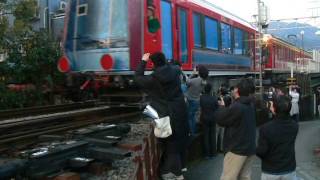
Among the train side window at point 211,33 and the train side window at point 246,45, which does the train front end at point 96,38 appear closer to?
the train side window at point 211,33

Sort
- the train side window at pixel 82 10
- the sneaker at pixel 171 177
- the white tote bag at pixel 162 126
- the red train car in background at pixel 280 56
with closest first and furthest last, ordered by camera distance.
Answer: the white tote bag at pixel 162 126 < the sneaker at pixel 171 177 < the train side window at pixel 82 10 < the red train car in background at pixel 280 56

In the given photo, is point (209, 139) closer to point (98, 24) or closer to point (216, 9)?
point (98, 24)

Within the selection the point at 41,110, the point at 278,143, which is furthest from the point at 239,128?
the point at 41,110

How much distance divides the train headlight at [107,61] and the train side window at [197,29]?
3.01m

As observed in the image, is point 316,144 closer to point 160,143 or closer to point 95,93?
point 95,93

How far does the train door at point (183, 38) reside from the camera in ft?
40.9

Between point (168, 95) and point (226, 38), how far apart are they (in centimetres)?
1023

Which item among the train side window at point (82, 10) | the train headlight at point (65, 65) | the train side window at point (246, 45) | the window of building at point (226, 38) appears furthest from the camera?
the train side window at point (246, 45)

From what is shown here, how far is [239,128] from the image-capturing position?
5.93 meters

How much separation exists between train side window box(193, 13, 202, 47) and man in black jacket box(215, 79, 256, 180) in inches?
295

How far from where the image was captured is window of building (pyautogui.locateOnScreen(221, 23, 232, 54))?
52.5 ft

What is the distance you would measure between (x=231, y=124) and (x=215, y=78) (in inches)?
388

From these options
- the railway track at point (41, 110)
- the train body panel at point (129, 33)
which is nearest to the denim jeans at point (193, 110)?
the train body panel at point (129, 33)

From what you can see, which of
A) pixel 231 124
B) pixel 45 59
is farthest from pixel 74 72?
pixel 231 124
